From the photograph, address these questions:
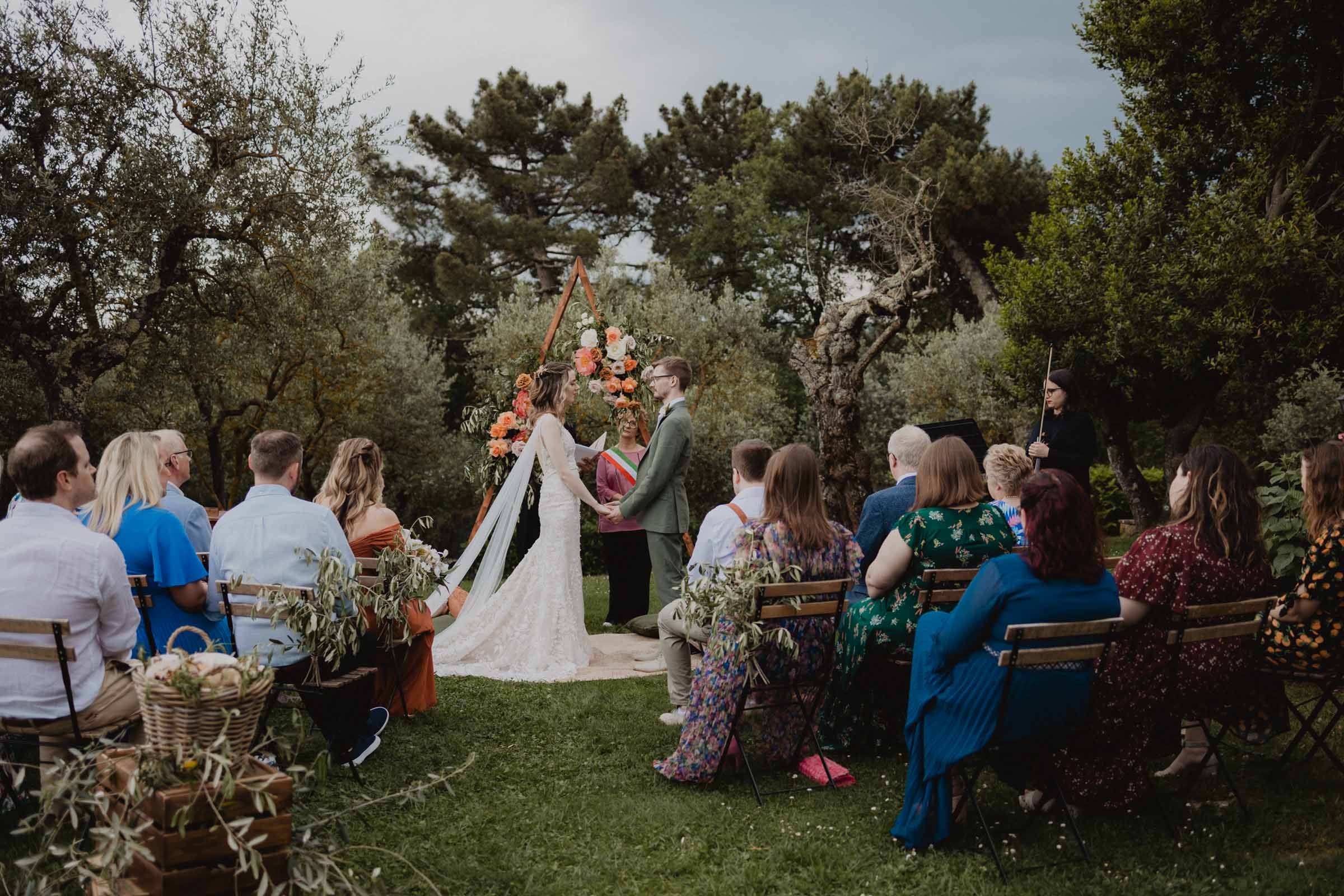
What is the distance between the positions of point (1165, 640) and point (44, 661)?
431 centimetres

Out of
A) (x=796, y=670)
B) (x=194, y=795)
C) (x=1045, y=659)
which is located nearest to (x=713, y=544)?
(x=796, y=670)

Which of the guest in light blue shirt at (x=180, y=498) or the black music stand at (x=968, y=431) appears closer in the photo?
the guest in light blue shirt at (x=180, y=498)

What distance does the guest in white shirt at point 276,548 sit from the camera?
4.49 m

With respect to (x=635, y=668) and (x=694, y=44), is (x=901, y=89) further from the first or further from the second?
(x=635, y=668)

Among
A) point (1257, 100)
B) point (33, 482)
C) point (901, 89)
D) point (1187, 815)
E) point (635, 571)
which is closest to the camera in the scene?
point (33, 482)

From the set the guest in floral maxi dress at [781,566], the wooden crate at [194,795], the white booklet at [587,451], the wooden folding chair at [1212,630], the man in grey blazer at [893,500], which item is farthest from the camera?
the white booklet at [587,451]

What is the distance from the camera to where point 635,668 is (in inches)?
288

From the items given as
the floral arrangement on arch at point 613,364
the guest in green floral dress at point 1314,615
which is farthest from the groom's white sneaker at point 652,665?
the guest in green floral dress at point 1314,615

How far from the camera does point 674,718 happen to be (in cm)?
565

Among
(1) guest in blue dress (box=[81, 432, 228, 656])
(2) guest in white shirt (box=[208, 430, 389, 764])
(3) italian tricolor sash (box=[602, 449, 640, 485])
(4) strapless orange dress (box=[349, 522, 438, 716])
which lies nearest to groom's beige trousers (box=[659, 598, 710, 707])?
(4) strapless orange dress (box=[349, 522, 438, 716])

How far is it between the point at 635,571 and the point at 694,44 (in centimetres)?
2348

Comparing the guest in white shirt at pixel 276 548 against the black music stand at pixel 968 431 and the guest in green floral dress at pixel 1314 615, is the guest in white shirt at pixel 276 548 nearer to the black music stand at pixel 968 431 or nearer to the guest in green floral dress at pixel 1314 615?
the guest in green floral dress at pixel 1314 615

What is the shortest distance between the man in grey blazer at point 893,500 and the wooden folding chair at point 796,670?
0.54 meters

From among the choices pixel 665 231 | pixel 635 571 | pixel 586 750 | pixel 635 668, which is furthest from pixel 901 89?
pixel 586 750
